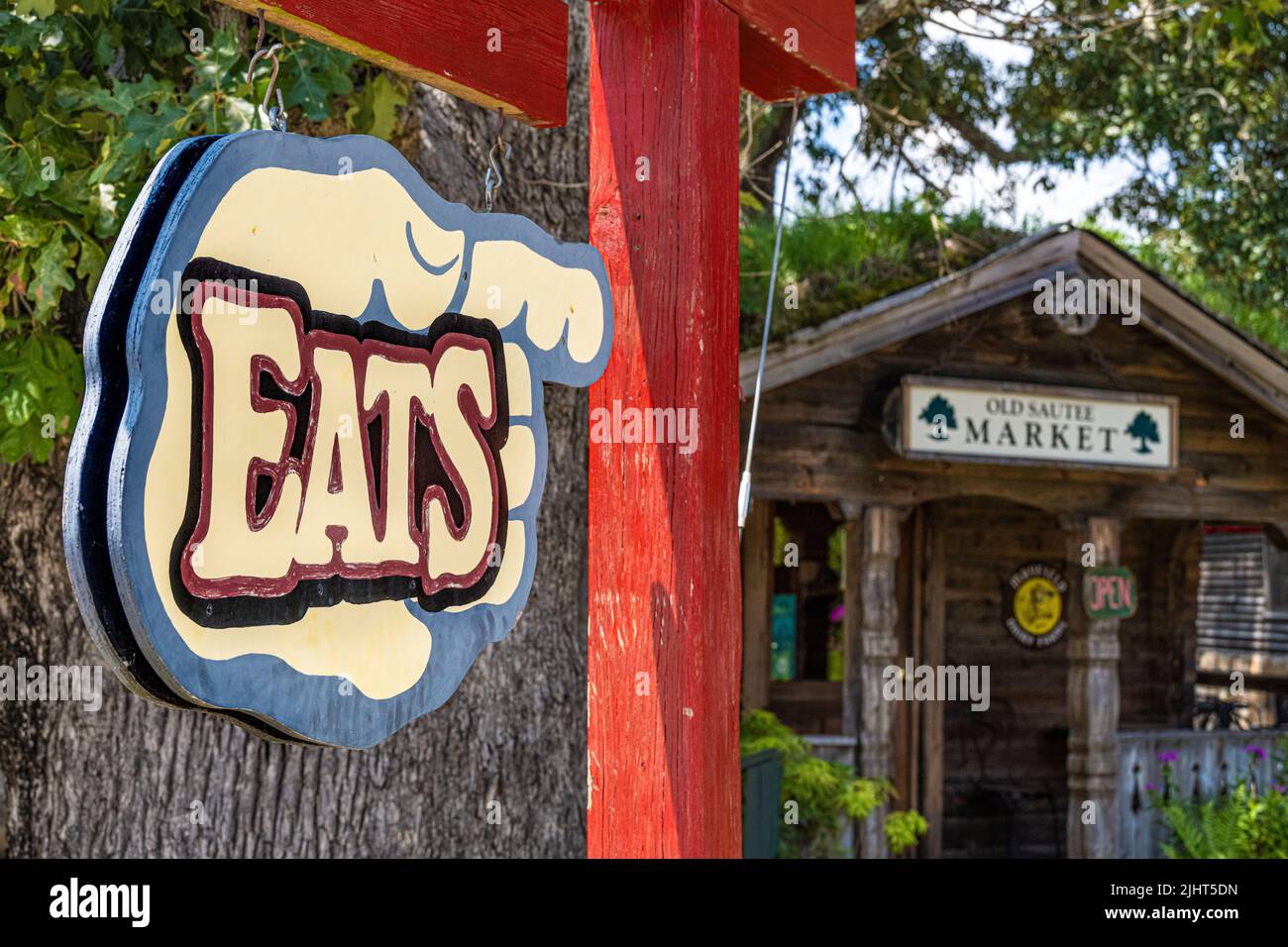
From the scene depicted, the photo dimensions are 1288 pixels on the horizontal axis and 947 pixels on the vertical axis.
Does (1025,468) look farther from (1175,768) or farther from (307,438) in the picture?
(307,438)

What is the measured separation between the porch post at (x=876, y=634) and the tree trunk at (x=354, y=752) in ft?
9.89

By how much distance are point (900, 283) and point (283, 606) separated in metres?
6.53

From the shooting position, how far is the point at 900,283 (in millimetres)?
7879

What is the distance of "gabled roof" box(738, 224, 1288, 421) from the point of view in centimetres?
738

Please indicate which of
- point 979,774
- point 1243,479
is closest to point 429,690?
point 1243,479

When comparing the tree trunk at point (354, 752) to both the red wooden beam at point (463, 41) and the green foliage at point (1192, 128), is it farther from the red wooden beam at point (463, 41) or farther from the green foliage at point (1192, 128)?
the green foliage at point (1192, 128)

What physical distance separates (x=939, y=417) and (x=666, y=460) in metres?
5.35

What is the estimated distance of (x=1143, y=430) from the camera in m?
8.23

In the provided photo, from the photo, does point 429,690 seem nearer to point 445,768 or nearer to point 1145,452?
point 445,768

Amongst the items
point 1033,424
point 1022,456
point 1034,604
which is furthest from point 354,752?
point 1034,604

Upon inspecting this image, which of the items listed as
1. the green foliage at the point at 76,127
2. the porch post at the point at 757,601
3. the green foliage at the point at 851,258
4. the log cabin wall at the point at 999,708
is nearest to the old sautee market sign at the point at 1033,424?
the green foliage at the point at 851,258

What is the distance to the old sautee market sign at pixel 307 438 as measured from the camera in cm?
163
